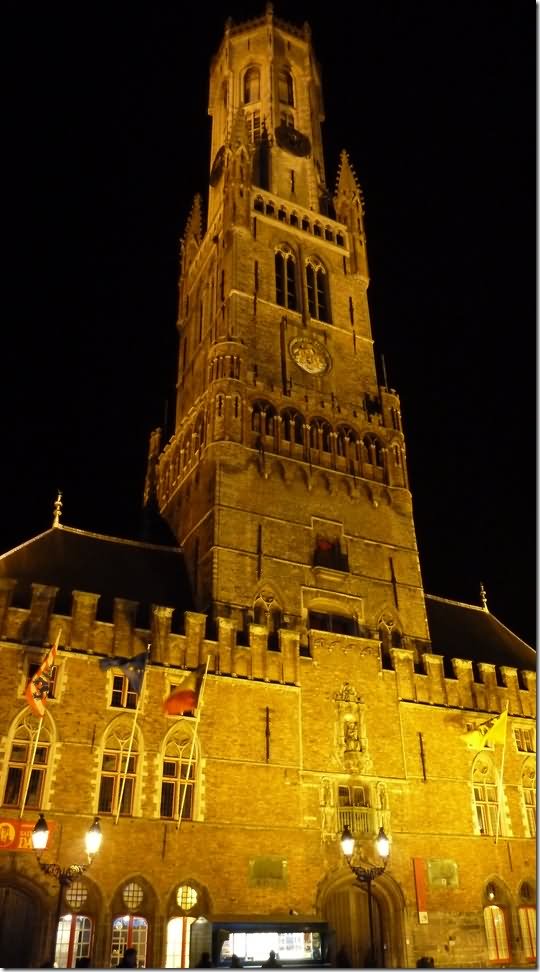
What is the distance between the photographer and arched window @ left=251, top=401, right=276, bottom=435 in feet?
104

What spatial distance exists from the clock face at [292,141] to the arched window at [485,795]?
109 feet

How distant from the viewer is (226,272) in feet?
121

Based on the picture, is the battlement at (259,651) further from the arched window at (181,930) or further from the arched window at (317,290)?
the arched window at (317,290)

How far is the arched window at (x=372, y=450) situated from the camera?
111ft

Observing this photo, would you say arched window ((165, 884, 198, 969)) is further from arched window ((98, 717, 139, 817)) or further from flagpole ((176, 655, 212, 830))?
arched window ((98, 717, 139, 817))

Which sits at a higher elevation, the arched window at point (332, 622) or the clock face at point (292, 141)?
the clock face at point (292, 141)

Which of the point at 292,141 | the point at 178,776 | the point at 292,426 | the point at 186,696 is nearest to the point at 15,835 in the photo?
the point at 178,776

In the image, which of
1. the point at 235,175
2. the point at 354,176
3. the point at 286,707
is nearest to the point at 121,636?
the point at 286,707

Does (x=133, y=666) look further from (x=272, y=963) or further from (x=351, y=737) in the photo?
(x=351, y=737)

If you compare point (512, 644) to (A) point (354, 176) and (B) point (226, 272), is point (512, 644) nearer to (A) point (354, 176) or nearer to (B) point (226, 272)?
(B) point (226, 272)

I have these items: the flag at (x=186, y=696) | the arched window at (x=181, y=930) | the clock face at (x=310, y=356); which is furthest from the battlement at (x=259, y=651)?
the clock face at (x=310, y=356)

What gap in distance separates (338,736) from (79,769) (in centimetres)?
876

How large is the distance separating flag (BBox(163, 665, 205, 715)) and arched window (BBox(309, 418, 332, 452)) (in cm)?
1270

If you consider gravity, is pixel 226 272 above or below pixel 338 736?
above
